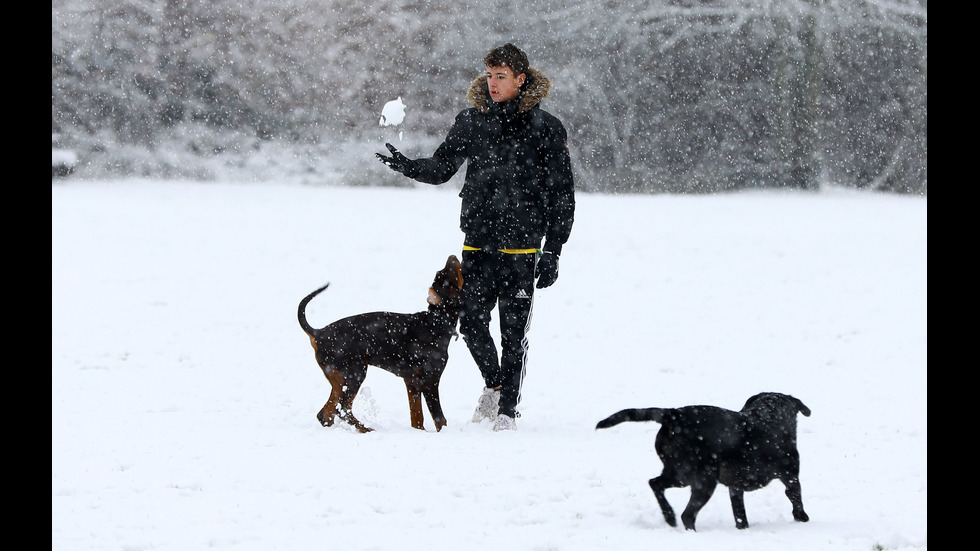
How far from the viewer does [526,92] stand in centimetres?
580

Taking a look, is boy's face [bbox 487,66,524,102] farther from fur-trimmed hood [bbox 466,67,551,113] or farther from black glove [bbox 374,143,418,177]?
black glove [bbox 374,143,418,177]

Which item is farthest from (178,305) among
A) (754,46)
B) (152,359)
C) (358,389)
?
(754,46)

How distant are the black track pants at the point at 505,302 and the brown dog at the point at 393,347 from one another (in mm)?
125

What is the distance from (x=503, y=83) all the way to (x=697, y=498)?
112 inches

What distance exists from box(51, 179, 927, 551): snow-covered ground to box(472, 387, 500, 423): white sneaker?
16 centimetres

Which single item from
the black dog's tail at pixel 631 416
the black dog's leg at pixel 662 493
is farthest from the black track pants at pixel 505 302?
the black dog's tail at pixel 631 416

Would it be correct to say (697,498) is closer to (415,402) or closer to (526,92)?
(415,402)

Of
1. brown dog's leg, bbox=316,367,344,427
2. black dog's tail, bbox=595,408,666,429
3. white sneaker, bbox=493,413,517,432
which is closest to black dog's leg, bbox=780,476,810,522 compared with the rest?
black dog's tail, bbox=595,408,666,429

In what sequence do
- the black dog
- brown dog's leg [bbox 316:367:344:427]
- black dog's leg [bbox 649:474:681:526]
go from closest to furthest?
the black dog → black dog's leg [bbox 649:474:681:526] → brown dog's leg [bbox 316:367:344:427]

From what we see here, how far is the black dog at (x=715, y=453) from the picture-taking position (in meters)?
3.72

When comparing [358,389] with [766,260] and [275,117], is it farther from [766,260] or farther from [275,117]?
[275,117]

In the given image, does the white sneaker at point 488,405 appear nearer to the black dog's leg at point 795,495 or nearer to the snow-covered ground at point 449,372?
the snow-covered ground at point 449,372

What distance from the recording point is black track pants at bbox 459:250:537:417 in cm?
587

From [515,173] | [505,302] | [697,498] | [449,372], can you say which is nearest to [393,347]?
[505,302]
